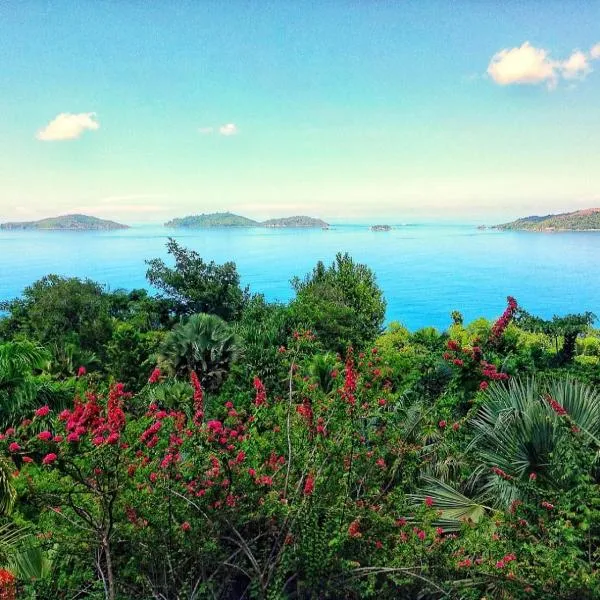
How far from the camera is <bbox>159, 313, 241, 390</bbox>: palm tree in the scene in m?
13.5

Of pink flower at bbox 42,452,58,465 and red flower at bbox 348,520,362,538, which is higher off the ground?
pink flower at bbox 42,452,58,465

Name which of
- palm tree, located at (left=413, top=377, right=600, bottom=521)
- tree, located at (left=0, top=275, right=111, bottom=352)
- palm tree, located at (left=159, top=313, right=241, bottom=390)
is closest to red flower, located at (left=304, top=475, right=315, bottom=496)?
palm tree, located at (left=413, top=377, right=600, bottom=521)

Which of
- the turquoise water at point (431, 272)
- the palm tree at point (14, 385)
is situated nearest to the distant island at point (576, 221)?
the turquoise water at point (431, 272)

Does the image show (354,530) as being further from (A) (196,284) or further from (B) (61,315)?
(A) (196,284)

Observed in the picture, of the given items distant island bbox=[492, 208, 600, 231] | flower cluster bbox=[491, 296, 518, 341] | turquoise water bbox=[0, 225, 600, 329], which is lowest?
turquoise water bbox=[0, 225, 600, 329]

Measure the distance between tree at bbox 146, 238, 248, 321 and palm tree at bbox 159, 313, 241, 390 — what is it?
15.8 metres

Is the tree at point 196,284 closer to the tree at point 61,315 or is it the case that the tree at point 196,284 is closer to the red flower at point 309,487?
the tree at point 61,315

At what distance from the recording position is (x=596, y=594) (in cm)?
347

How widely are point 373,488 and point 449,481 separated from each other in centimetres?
186

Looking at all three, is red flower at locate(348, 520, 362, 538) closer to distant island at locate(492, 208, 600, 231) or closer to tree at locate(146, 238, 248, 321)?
tree at locate(146, 238, 248, 321)

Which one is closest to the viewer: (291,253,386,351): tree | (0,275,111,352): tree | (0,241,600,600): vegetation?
(0,241,600,600): vegetation

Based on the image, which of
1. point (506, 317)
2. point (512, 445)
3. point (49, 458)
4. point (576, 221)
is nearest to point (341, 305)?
point (512, 445)

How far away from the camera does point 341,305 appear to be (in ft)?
73.4

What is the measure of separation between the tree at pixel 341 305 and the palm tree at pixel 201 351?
183 inches
